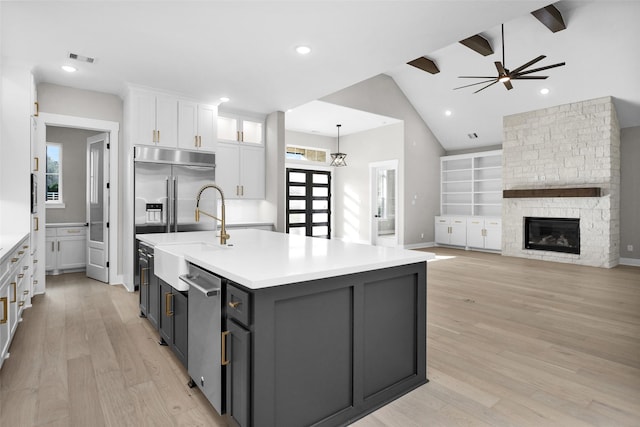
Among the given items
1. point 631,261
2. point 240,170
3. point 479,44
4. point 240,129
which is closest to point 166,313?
point 240,170

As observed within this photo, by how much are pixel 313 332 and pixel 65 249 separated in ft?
18.9

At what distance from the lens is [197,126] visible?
5164mm

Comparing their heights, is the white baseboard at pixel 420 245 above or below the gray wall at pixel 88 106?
below

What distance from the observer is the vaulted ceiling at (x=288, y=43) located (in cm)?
281

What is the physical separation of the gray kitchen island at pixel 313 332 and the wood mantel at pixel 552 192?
586cm

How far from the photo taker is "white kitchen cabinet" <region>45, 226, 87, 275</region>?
18.2 feet

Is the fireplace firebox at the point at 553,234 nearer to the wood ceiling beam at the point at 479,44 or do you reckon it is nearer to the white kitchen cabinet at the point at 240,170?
the wood ceiling beam at the point at 479,44

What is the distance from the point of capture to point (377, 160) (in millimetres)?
8930

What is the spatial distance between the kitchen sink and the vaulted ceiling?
1.91m

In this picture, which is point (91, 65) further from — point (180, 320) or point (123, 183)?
point (180, 320)

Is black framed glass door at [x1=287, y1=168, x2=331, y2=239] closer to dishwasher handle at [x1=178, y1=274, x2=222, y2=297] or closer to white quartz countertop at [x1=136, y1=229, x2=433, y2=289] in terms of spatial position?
white quartz countertop at [x1=136, y1=229, x2=433, y2=289]

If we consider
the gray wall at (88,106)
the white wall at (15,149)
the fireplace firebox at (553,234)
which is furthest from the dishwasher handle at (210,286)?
the fireplace firebox at (553,234)

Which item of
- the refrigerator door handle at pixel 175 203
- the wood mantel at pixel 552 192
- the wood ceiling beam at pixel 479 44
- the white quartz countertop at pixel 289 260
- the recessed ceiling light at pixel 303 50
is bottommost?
the white quartz countertop at pixel 289 260

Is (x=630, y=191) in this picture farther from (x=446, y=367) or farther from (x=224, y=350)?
(x=224, y=350)
